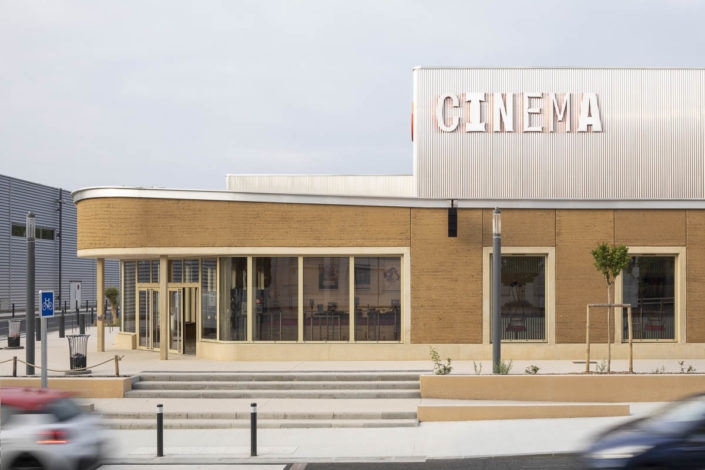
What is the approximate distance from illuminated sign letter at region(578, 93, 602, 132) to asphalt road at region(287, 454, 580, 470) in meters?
13.1

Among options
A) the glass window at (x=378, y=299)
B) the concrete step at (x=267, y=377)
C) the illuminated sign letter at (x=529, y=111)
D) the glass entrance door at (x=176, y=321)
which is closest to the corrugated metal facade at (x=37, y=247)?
the glass entrance door at (x=176, y=321)

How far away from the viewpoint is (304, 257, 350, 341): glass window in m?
22.3

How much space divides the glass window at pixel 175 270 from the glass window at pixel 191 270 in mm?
203

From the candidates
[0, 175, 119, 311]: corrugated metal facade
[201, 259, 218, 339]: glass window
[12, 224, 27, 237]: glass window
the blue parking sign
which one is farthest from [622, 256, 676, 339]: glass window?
[12, 224, 27, 237]: glass window

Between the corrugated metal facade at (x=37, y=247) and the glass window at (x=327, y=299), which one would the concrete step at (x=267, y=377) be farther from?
the corrugated metal facade at (x=37, y=247)

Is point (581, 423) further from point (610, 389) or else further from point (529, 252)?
point (529, 252)

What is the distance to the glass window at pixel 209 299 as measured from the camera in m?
23.0

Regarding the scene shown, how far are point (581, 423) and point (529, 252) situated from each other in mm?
7365

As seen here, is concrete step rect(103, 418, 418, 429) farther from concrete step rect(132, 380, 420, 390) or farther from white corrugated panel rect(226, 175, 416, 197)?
white corrugated panel rect(226, 175, 416, 197)

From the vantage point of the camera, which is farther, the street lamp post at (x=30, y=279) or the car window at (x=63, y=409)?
the street lamp post at (x=30, y=279)

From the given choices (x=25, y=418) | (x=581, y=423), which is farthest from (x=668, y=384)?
(x=25, y=418)

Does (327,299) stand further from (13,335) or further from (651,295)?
→ (13,335)

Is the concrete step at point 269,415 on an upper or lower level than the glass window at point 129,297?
lower

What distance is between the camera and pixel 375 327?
72.7 ft
